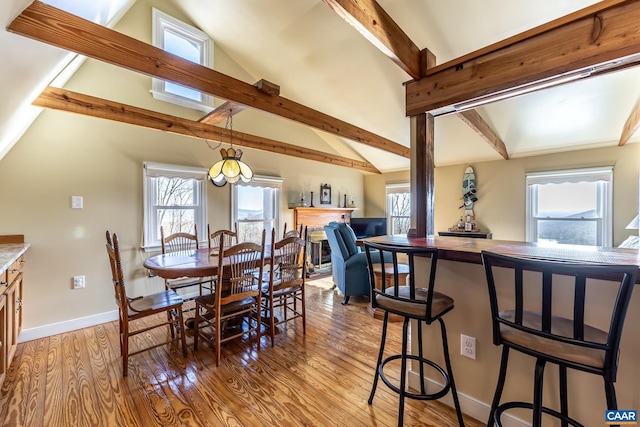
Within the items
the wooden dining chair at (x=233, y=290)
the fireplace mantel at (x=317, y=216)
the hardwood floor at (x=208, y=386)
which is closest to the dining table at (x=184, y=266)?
the wooden dining chair at (x=233, y=290)

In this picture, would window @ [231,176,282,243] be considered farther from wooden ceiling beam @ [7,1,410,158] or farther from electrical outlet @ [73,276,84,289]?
electrical outlet @ [73,276,84,289]

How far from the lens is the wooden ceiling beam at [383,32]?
181cm

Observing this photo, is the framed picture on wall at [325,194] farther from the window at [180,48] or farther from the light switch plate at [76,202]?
the light switch plate at [76,202]

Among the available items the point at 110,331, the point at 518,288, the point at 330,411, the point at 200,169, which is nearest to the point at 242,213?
the point at 200,169

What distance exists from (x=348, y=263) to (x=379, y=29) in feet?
8.51

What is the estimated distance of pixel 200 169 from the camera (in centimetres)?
394

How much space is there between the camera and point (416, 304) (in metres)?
1.48

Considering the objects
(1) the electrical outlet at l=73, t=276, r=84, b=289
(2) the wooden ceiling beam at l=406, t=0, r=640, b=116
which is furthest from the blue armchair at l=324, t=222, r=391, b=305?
(1) the electrical outlet at l=73, t=276, r=84, b=289

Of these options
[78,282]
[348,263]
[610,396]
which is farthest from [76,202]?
[610,396]

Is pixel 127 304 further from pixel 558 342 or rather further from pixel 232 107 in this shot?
pixel 558 342

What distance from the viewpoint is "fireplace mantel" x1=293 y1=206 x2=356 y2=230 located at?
529 cm

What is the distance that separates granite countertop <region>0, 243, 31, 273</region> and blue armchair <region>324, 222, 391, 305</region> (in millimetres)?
2923

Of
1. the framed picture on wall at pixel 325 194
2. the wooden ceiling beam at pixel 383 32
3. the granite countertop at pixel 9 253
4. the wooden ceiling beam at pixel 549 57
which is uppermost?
the wooden ceiling beam at pixel 383 32

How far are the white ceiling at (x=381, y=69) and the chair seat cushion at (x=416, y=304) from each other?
244cm
